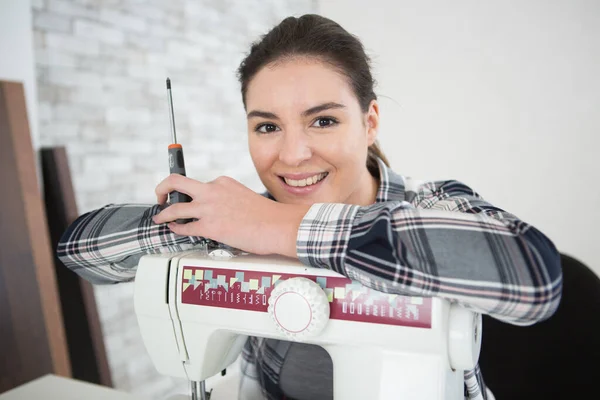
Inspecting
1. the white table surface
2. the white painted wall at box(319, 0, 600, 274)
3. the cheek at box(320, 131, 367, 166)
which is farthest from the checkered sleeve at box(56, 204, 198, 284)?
the white painted wall at box(319, 0, 600, 274)

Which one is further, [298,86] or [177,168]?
[298,86]

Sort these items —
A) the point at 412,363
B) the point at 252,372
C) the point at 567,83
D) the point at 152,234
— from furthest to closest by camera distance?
the point at 567,83 → the point at 252,372 → the point at 152,234 → the point at 412,363

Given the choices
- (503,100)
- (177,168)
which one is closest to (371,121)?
(177,168)

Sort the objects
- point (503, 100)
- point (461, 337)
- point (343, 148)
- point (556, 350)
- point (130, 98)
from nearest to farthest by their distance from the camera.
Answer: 1. point (461, 337)
2. point (343, 148)
3. point (556, 350)
4. point (130, 98)
5. point (503, 100)

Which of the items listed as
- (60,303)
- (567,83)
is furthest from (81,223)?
(567,83)

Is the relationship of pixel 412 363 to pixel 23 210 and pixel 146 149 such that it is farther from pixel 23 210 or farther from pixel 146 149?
pixel 146 149

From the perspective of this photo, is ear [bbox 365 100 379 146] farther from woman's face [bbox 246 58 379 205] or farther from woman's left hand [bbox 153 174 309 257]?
woman's left hand [bbox 153 174 309 257]

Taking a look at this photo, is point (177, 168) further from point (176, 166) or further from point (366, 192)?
point (366, 192)

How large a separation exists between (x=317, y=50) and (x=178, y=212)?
1.57ft

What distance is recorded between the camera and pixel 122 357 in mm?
1776

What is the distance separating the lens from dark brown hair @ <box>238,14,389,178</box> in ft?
2.99

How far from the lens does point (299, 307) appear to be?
0.54 m

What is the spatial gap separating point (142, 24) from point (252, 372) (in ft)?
5.01

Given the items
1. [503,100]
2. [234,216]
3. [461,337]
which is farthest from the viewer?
[503,100]
